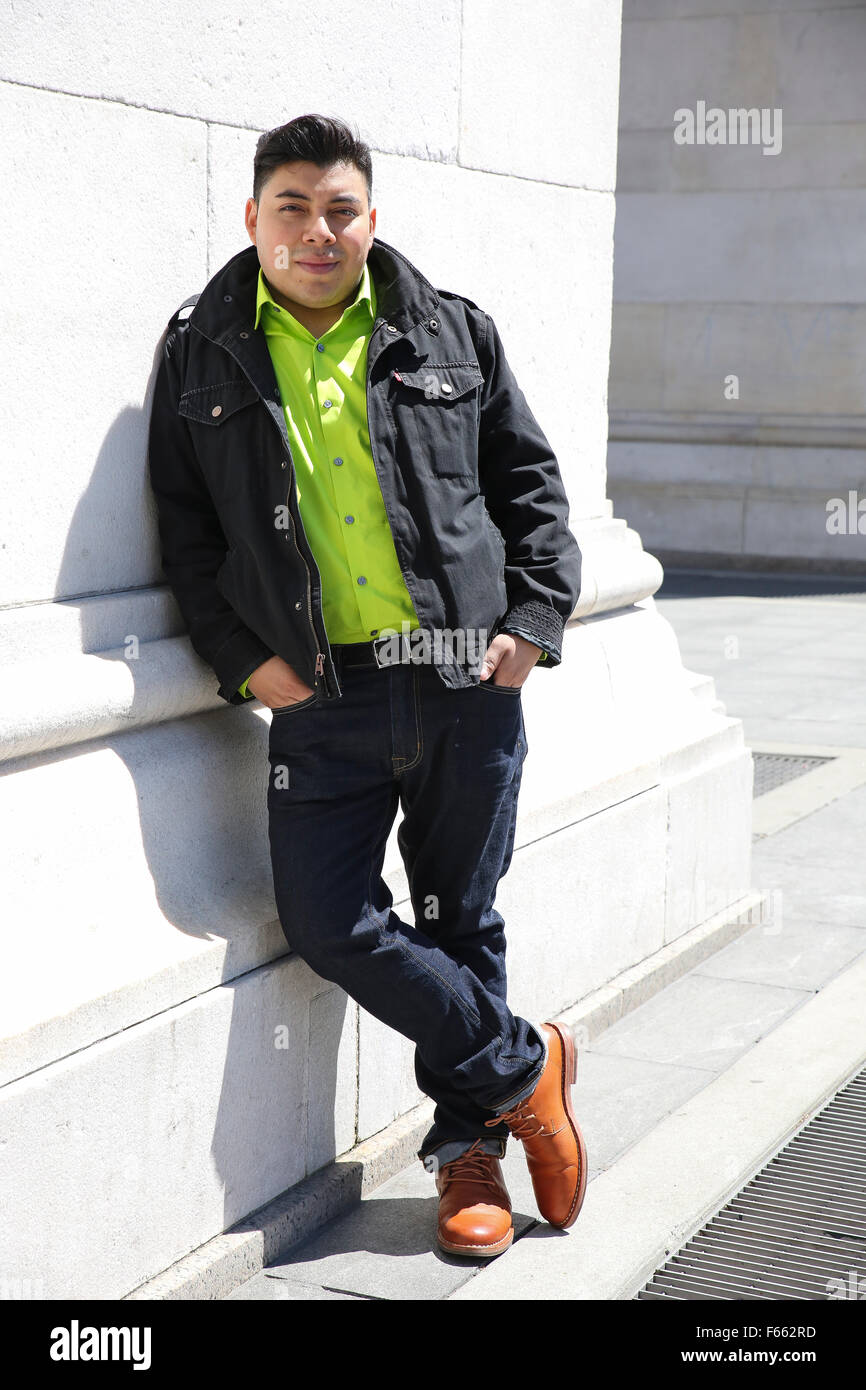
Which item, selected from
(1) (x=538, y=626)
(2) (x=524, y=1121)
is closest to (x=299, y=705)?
(1) (x=538, y=626)

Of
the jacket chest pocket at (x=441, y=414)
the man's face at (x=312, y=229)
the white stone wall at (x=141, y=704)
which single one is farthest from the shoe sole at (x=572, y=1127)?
the man's face at (x=312, y=229)

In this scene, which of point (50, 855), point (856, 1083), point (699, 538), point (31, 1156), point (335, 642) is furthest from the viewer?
point (699, 538)

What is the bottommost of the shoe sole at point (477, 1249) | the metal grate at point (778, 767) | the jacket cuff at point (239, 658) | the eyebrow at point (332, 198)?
the shoe sole at point (477, 1249)

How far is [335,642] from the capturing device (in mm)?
3217

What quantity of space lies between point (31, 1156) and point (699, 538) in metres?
12.4

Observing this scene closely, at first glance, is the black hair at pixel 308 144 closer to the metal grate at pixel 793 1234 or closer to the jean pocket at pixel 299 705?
A: the jean pocket at pixel 299 705

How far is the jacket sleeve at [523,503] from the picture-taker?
3389mm

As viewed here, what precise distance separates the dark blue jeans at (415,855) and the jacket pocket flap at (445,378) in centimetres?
53

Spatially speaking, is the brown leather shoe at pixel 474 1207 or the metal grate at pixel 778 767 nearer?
the brown leather shoe at pixel 474 1207

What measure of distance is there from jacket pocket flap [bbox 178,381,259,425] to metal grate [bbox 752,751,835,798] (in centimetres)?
435

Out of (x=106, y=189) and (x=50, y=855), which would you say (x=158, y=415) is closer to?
(x=106, y=189)

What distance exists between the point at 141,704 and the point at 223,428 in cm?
55
